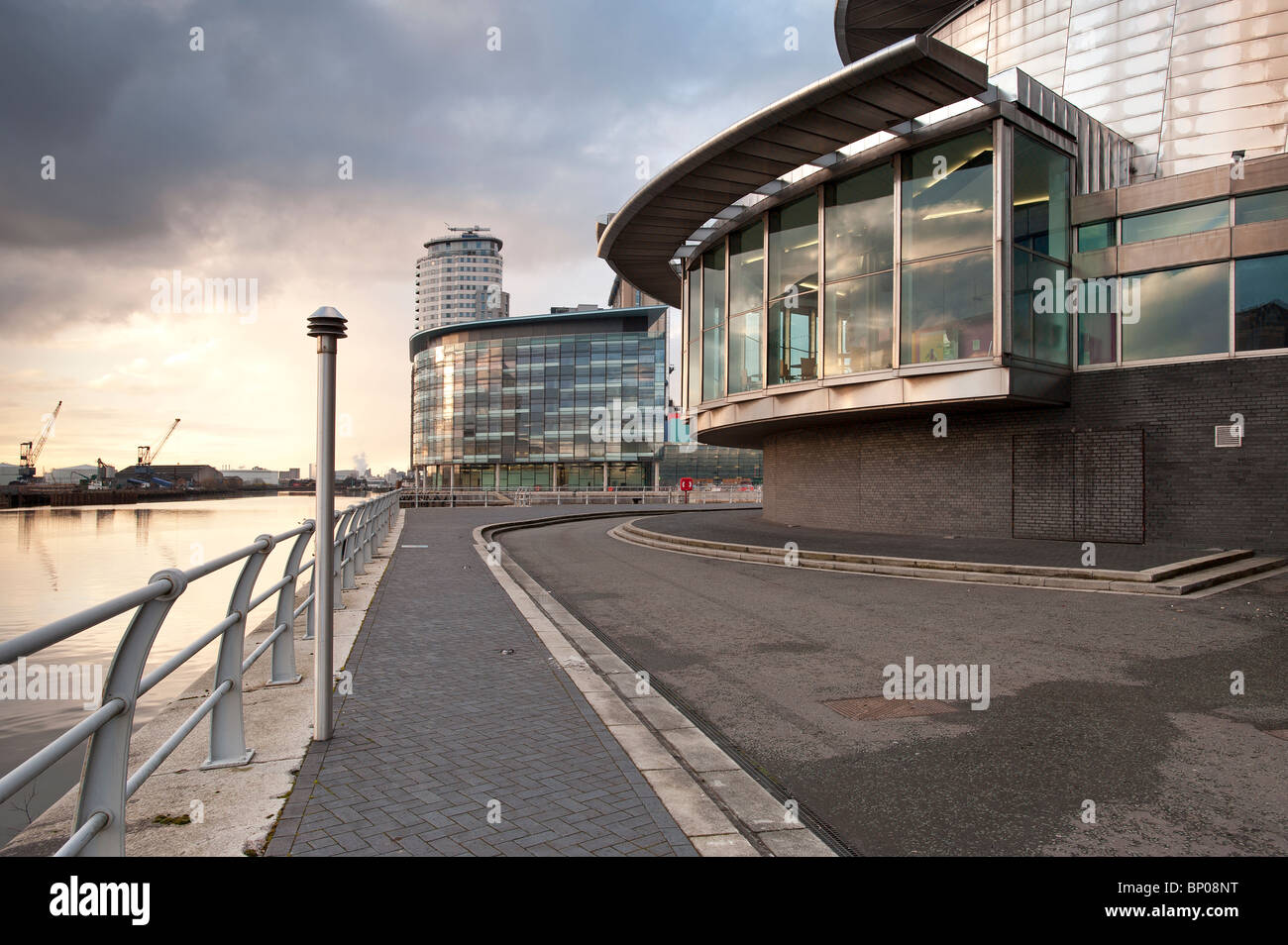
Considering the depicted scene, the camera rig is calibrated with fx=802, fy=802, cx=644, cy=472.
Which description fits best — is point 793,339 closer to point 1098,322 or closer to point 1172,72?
Result: point 1098,322

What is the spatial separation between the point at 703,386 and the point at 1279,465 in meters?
15.0

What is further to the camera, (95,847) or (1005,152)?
(1005,152)

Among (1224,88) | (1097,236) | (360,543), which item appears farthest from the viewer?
(1097,236)

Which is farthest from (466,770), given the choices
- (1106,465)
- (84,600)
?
(84,600)

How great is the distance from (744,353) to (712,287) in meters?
3.55

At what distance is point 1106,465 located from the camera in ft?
59.3

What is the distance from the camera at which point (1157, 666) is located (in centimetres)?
716

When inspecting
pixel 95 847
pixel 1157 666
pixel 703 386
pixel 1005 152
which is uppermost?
pixel 1005 152

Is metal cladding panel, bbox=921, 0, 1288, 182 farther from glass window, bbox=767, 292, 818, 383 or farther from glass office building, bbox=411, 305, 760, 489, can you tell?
glass office building, bbox=411, 305, 760, 489

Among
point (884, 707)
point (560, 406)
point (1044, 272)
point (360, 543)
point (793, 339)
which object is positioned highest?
point (560, 406)
